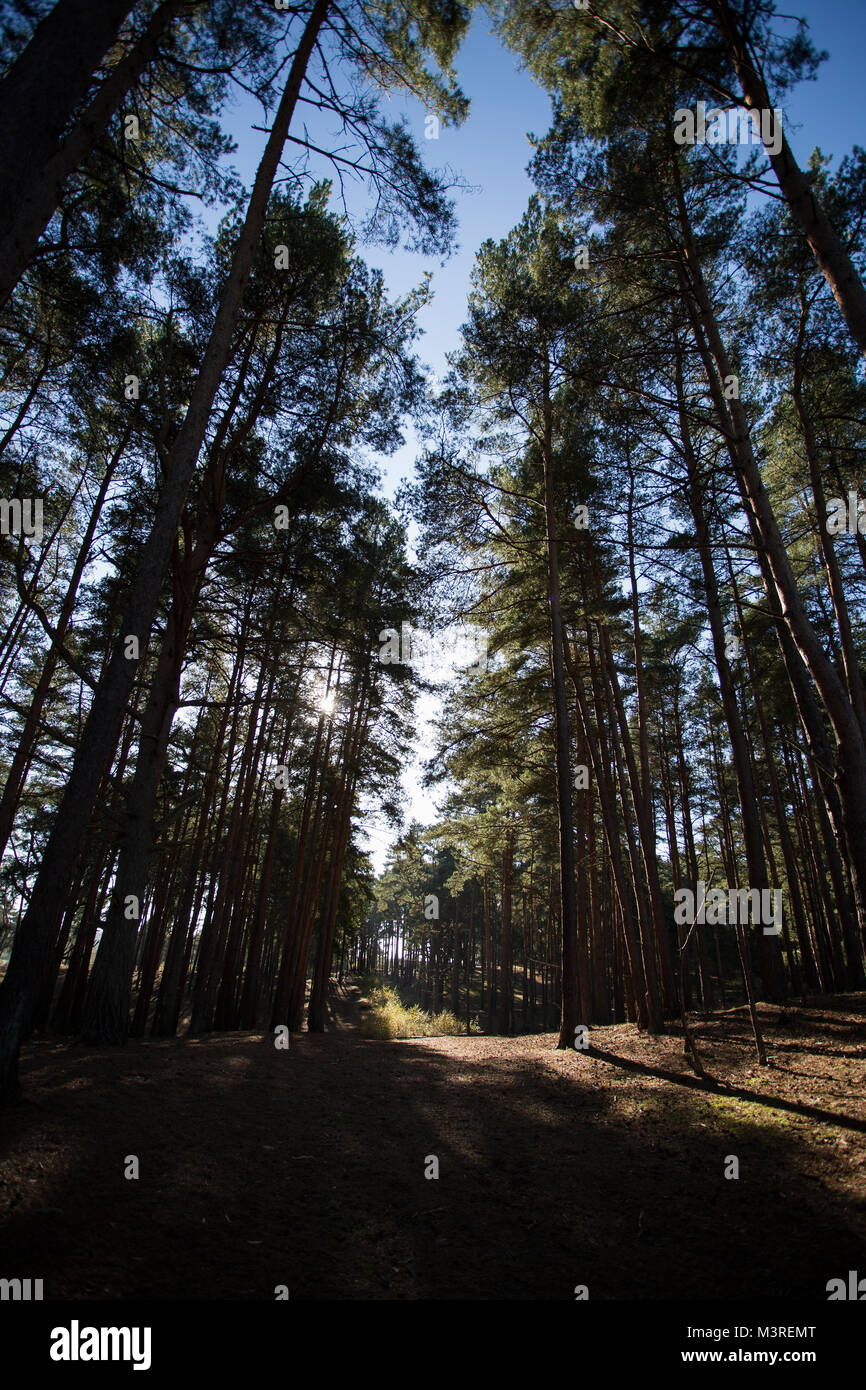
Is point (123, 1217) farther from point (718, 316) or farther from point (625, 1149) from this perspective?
point (718, 316)

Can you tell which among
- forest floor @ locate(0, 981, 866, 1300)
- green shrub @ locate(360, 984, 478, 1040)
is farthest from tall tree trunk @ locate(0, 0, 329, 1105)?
green shrub @ locate(360, 984, 478, 1040)

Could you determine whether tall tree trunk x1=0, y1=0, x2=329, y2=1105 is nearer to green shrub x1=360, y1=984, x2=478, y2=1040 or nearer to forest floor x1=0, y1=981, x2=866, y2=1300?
forest floor x1=0, y1=981, x2=866, y2=1300

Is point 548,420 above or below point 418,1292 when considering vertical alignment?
above

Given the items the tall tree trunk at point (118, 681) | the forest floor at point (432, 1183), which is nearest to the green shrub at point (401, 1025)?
the forest floor at point (432, 1183)

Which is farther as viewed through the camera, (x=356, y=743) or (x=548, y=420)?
(x=356, y=743)

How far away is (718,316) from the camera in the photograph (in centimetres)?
900

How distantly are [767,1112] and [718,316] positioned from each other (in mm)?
10781

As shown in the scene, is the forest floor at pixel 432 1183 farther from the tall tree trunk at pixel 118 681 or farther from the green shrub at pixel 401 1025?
the green shrub at pixel 401 1025

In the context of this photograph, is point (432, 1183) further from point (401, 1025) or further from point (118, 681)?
point (401, 1025)

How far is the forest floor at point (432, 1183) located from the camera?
288 centimetres

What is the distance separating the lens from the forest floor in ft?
9.45

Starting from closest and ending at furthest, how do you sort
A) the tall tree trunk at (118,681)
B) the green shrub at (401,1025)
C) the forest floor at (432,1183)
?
the forest floor at (432,1183) → the tall tree trunk at (118,681) → the green shrub at (401,1025)

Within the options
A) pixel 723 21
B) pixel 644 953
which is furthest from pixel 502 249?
pixel 644 953
